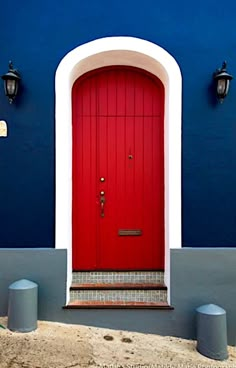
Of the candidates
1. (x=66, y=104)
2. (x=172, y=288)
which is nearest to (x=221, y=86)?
(x=66, y=104)

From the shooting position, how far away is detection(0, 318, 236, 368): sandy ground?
2.86 metres

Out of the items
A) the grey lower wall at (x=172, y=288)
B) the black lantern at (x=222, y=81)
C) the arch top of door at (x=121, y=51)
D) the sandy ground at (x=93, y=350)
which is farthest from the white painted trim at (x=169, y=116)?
the sandy ground at (x=93, y=350)

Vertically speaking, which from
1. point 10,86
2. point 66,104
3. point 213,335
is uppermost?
point 10,86

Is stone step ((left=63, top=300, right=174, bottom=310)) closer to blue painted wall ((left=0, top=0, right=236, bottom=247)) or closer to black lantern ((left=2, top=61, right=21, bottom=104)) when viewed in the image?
blue painted wall ((left=0, top=0, right=236, bottom=247))

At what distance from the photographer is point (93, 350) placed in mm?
3033

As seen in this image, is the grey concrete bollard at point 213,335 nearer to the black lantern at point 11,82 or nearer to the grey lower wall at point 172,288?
the grey lower wall at point 172,288

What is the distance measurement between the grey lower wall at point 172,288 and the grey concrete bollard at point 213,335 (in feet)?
0.99

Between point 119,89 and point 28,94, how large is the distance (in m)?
1.10

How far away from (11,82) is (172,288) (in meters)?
2.89

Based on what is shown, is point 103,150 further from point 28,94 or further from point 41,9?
point 41,9

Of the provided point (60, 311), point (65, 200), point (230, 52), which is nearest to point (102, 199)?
point (65, 200)

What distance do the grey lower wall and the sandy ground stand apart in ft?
0.34

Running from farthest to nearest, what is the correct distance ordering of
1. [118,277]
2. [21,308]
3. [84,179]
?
1. [84,179]
2. [118,277]
3. [21,308]

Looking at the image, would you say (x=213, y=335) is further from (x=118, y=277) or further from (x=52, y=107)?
(x=52, y=107)
